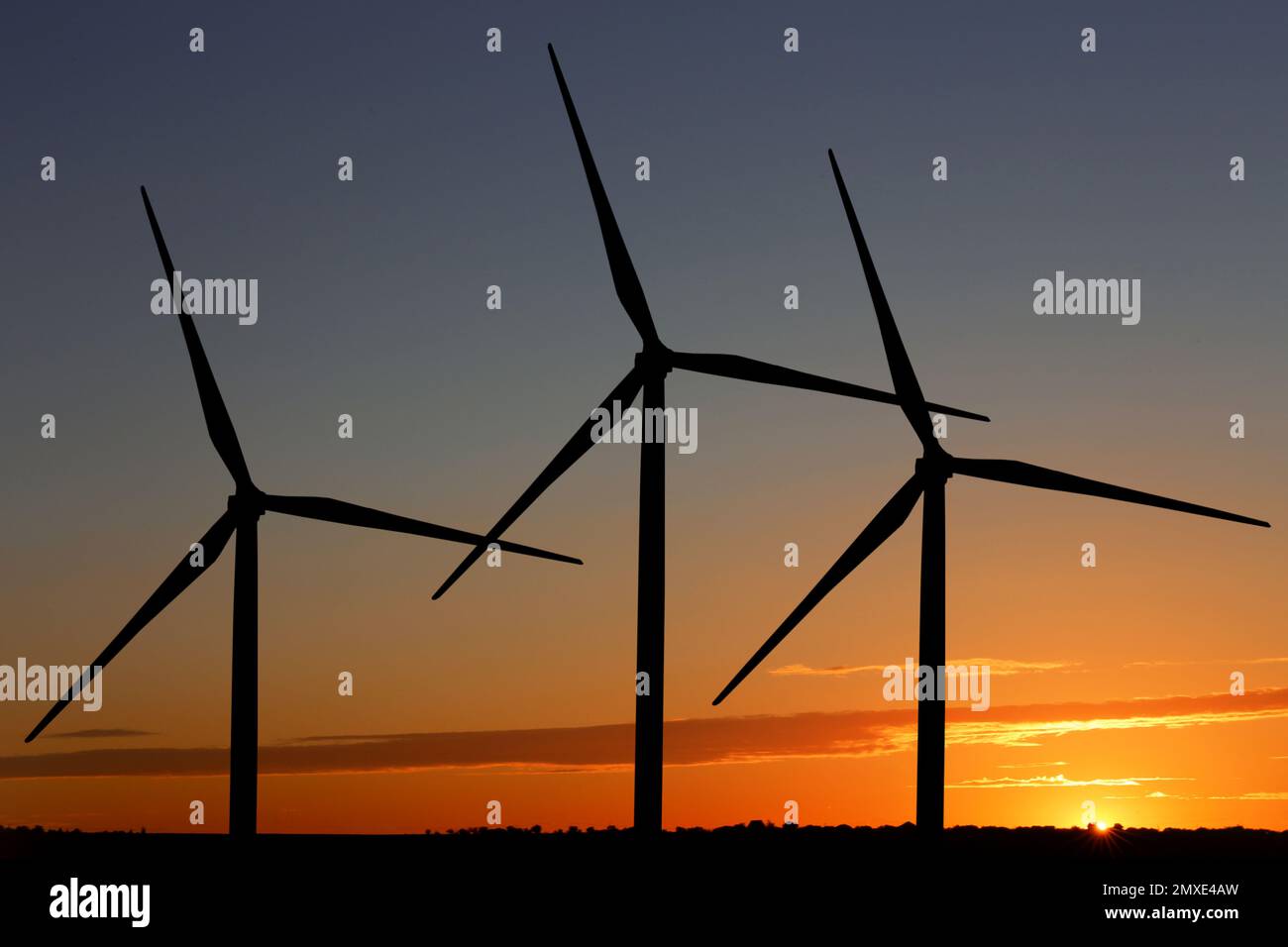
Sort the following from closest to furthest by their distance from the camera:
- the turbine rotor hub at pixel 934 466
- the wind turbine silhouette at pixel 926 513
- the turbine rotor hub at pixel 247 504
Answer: the wind turbine silhouette at pixel 926 513, the turbine rotor hub at pixel 934 466, the turbine rotor hub at pixel 247 504

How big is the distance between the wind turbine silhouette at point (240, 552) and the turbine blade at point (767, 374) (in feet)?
28.7

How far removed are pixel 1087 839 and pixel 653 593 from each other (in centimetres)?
7519

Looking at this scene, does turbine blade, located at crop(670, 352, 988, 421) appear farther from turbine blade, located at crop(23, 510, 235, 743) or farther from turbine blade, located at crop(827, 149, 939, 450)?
turbine blade, located at crop(23, 510, 235, 743)

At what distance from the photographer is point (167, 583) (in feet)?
186

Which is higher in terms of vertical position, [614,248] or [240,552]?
[614,248]

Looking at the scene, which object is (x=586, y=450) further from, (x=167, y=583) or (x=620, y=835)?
(x=620, y=835)

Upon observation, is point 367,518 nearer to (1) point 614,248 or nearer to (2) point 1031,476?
(1) point 614,248

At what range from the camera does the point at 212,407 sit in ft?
191

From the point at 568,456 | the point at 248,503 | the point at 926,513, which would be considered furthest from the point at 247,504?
the point at 926,513

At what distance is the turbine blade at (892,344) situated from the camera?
53.0 meters

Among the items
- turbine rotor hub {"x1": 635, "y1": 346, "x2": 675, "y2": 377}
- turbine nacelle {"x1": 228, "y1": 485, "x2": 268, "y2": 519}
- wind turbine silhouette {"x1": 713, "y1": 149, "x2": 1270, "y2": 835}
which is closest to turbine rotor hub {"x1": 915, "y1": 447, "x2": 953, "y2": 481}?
wind turbine silhouette {"x1": 713, "y1": 149, "x2": 1270, "y2": 835}

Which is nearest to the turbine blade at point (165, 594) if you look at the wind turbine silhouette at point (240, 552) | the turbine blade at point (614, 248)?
the wind turbine silhouette at point (240, 552)

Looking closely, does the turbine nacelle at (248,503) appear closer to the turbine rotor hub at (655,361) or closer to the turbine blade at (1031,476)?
the turbine rotor hub at (655,361)
